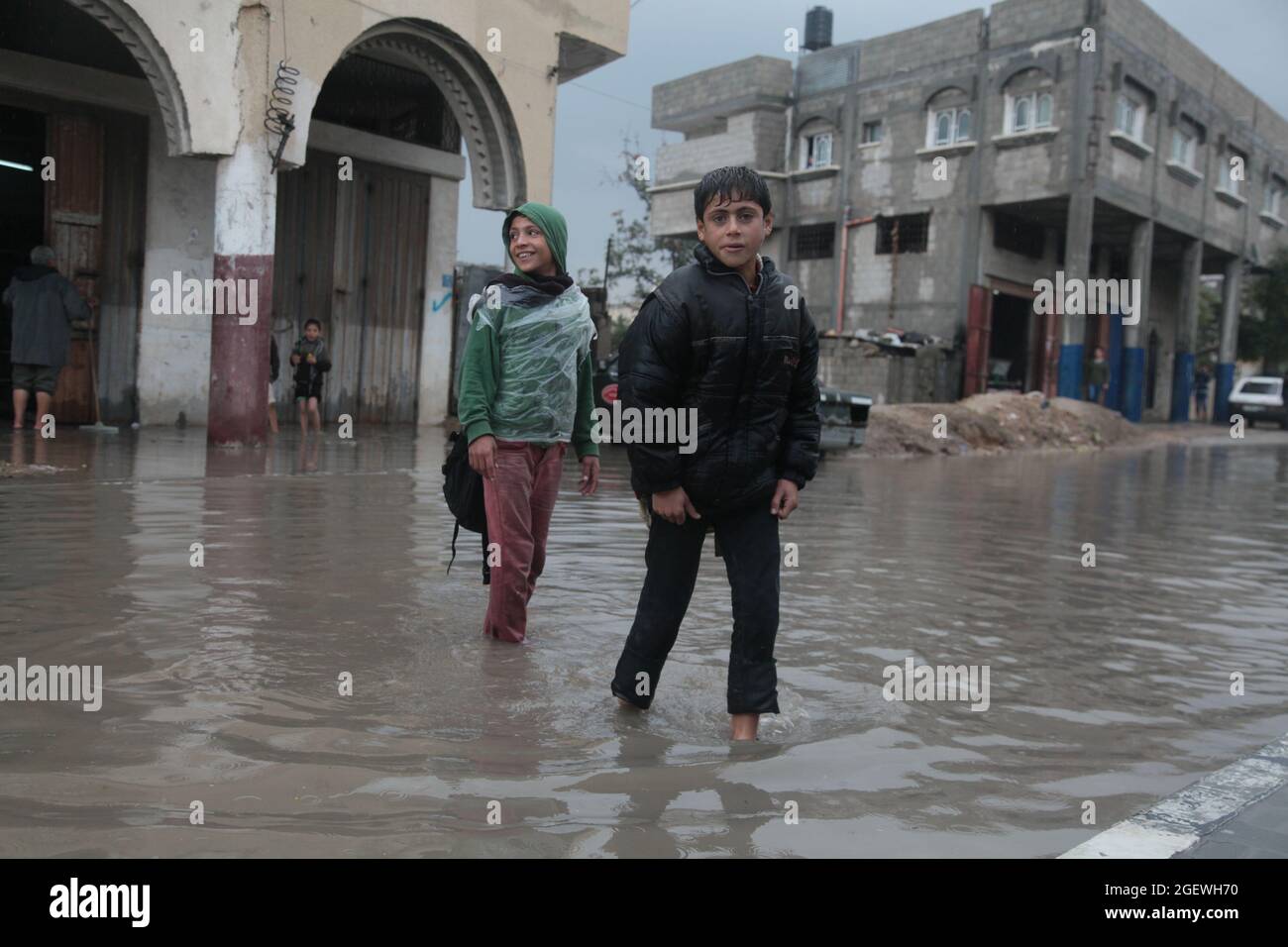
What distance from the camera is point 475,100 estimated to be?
14.3 metres

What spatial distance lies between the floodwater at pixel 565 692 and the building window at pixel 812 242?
2460cm

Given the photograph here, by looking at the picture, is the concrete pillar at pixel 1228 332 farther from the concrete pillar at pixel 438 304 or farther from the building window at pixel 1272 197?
the concrete pillar at pixel 438 304

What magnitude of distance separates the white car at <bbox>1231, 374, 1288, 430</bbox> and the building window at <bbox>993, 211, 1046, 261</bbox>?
29.8ft

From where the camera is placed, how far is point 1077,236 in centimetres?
2672

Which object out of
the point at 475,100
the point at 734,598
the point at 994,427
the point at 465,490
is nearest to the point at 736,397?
the point at 734,598

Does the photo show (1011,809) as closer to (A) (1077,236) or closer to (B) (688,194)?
(A) (1077,236)

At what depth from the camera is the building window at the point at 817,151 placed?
31.8 meters

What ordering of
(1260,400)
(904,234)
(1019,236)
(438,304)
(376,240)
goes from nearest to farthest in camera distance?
(376,240) → (438,304) → (904,234) → (1019,236) → (1260,400)

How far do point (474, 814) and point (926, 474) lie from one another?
12.8 m

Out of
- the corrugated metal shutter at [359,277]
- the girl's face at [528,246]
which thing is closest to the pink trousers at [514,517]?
the girl's face at [528,246]

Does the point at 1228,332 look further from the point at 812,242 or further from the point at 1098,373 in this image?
the point at 812,242

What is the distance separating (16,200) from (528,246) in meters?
12.7
